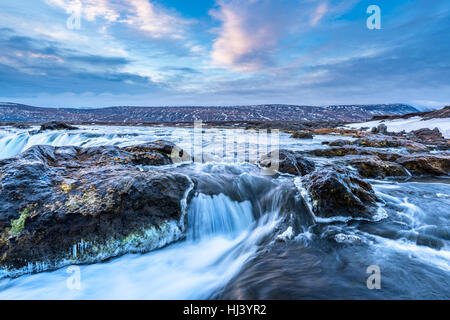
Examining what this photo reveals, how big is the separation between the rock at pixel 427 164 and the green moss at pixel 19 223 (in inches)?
476

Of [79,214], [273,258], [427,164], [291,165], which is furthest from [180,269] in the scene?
[427,164]

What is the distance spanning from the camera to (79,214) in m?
3.65

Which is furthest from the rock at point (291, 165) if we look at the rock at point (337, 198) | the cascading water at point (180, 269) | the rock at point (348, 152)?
the rock at point (348, 152)

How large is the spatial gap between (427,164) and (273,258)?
893 cm

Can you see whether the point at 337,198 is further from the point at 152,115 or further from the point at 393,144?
the point at 152,115

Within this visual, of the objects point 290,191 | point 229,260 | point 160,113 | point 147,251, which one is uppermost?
point 160,113

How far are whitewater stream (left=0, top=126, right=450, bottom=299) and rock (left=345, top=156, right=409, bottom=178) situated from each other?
76.8 inches

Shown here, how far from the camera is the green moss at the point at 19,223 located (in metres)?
3.33

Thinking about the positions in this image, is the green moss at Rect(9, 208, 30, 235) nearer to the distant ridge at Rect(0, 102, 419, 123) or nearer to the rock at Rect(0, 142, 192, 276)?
the rock at Rect(0, 142, 192, 276)

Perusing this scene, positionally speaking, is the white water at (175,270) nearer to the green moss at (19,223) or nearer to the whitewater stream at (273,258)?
the whitewater stream at (273,258)

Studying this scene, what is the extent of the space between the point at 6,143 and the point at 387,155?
26.1m

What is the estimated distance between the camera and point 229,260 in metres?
4.23
